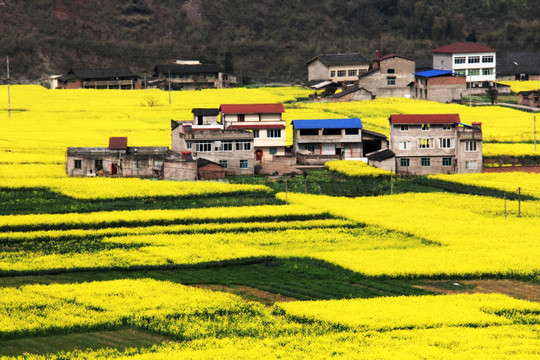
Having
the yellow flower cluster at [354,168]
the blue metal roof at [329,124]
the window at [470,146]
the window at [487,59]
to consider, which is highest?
the window at [487,59]

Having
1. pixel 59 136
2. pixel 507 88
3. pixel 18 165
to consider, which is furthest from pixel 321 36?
pixel 18 165

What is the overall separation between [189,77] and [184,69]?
40.4 inches

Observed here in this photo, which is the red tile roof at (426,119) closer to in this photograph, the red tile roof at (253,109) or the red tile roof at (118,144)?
the red tile roof at (253,109)

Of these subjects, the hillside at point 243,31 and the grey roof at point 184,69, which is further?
the hillside at point 243,31

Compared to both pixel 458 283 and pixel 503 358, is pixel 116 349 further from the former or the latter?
pixel 458 283

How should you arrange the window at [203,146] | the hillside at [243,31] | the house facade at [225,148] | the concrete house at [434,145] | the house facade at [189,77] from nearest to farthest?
the house facade at [225,148] → the window at [203,146] → the concrete house at [434,145] → the house facade at [189,77] → the hillside at [243,31]

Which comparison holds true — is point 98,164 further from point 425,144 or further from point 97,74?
point 97,74

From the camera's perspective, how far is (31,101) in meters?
94.7

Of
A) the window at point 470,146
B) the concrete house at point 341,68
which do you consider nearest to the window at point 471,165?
the window at point 470,146

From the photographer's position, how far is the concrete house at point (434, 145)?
5959cm

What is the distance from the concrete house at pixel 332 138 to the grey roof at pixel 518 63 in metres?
47.0

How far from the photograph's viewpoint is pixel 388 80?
98.2m

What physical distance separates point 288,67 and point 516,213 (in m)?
82.9

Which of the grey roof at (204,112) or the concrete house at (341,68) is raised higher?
the concrete house at (341,68)
